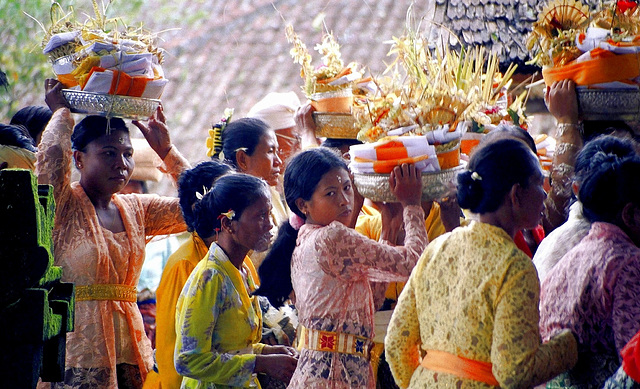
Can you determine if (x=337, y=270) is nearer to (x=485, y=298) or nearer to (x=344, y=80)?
(x=485, y=298)

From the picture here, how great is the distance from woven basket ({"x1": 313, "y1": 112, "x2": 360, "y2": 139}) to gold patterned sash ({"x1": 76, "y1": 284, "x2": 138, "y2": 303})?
1583 millimetres

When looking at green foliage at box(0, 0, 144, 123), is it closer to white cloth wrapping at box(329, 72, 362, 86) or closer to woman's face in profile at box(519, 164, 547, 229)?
white cloth wrapping at box(329, 72, 362, 86)

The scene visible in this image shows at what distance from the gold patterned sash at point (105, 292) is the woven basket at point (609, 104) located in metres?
2.65

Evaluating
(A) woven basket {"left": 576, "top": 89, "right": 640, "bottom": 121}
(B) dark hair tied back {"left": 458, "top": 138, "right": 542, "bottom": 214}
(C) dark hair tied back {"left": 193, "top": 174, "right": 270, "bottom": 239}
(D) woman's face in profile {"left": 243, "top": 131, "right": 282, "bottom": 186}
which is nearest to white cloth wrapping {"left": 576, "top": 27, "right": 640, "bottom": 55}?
(A) woven basket {"left": 576, "top": 89, "right": 640, "bottom": 121}

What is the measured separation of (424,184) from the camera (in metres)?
3.55

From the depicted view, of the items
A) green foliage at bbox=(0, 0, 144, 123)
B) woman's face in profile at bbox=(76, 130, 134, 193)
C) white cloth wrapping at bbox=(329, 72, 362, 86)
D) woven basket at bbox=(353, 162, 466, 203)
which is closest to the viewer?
woven basket at bbox=(353, 162, 466, 203)

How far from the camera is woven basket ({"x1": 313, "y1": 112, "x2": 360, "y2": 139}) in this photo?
495 centimetres

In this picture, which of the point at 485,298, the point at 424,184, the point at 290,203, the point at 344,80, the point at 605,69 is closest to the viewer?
the point at 485,298

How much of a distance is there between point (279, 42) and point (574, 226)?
7.91 metres

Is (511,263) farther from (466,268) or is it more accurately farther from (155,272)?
(155,272)

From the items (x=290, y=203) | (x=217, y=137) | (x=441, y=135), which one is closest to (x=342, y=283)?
(x=290, y=203)

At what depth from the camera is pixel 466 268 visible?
110 inches

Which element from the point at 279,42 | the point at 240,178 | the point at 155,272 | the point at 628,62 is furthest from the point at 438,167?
the point at 279,42

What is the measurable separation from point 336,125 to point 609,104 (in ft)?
5.53
